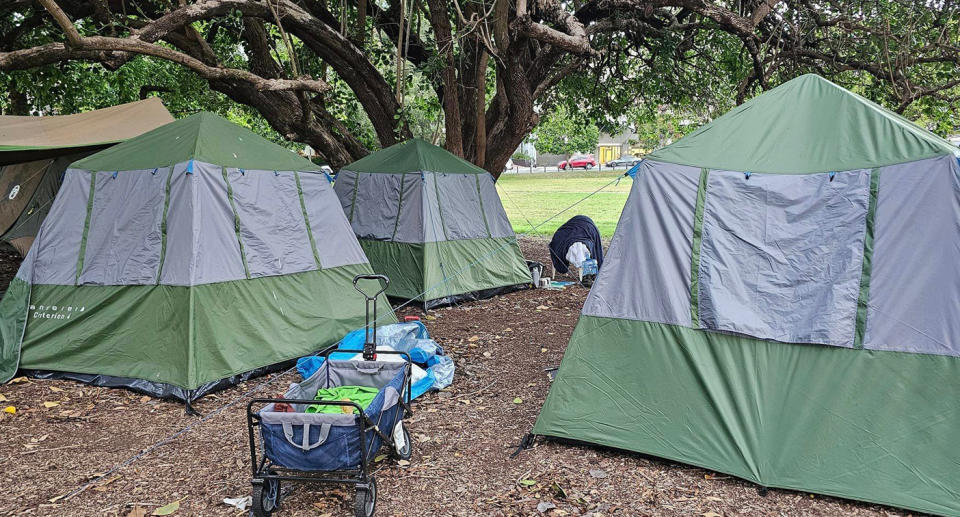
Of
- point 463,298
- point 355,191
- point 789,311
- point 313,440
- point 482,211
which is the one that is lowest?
point 463,298

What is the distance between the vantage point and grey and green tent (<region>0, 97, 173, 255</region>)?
820 centimetres

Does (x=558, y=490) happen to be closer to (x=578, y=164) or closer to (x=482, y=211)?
(x=482, y=211)

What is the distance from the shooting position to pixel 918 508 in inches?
138

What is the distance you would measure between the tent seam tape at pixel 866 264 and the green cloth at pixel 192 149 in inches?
204

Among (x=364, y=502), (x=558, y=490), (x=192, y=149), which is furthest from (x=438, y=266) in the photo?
(x=364, y=502)

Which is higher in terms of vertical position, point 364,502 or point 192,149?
point 192,149

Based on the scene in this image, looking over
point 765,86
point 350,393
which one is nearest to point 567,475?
point 350,393

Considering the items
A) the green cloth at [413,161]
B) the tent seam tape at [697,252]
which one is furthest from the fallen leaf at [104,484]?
the green cloth at [413,161]

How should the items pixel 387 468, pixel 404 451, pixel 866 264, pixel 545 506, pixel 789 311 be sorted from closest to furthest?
pixel 545 506, pixel 866 264, pixel 789 311, pixel 387 468, pixel 404 451

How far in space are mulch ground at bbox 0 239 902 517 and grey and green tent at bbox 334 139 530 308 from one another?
10.5 ft

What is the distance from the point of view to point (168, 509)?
12.2 ft

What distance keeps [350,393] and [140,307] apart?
2613 mm

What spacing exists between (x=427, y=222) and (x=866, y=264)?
5885 millimetres

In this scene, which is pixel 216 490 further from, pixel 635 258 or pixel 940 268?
pixel 940 268
